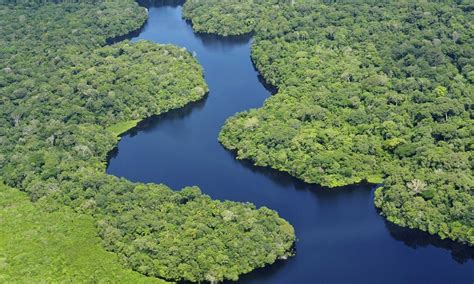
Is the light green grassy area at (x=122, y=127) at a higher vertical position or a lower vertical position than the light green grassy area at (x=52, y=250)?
lower

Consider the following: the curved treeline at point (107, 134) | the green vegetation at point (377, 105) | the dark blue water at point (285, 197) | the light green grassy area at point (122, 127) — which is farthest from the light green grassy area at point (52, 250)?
the green vegetation at point (377, 105)

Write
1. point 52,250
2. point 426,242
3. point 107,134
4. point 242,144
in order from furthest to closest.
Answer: point 107,134, point 242,144, point 426,242, point 52,250

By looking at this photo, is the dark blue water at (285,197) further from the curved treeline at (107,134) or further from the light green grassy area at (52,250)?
the light green grassy area at (52,250)

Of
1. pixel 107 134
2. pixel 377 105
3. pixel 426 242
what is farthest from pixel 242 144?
pixel 426 242

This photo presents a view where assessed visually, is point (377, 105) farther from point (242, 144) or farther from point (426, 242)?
point (426, 242)

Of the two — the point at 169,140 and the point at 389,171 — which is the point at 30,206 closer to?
the point at 169,140

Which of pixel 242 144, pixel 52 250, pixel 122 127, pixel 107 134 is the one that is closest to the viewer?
pixel 52 250

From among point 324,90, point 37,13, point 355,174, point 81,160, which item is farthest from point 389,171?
point 37,13

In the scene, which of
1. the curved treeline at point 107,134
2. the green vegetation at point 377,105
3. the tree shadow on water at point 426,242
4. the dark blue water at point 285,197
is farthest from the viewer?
the green vegetation at point 377,105
